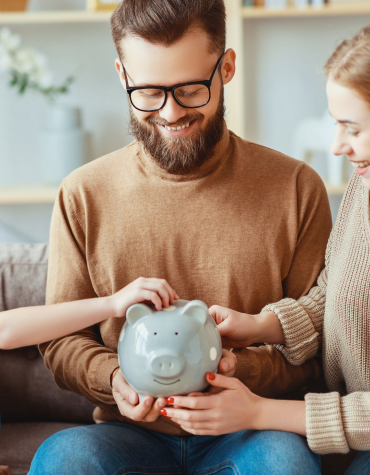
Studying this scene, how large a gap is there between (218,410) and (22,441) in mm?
722

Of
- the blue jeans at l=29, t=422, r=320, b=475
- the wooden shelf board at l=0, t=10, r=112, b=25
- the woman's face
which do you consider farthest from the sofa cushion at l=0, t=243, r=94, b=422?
the wooden shelf board at l=0, t=10, r=112, b=25

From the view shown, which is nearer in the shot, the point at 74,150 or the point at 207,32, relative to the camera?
the point at 207,32

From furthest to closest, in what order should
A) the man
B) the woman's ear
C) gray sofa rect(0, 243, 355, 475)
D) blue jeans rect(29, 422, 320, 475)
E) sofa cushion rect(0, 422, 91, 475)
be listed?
1. gray sofa rect(0, 243, 355, 475)
2. sofa cushion rect(0, 422, 91, 475)
3. the woman's ear
4. the man
5. blue jeans rect(29, 422, 320, 475)

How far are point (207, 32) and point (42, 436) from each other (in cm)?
115

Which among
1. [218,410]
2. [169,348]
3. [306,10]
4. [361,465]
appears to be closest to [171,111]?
[169,348]

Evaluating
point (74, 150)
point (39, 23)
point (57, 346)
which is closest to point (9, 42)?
point (39, 23)

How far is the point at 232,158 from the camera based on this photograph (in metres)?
1.35

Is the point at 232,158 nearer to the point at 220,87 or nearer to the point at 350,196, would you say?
Result: the point at 220,87

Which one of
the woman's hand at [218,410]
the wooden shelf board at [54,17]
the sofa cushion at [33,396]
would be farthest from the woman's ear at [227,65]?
the wooden shelf board at [54,17]

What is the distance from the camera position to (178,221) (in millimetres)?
1277

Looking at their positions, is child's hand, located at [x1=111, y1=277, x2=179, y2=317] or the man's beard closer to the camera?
child's hand, located at [x1=111, y1=277, x2=179, y2=317]

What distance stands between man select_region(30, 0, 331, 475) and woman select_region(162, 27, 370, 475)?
73 millimetres

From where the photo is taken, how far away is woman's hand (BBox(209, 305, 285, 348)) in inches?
45.1

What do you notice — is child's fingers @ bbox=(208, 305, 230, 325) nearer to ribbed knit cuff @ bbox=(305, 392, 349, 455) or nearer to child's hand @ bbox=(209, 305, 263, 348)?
child's hand @ bbox=(209, 305, 263, 348)
